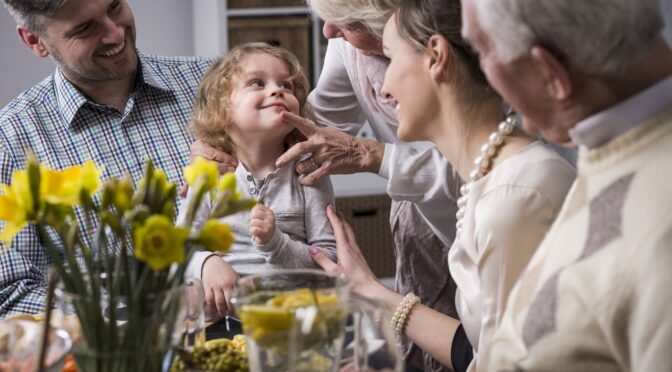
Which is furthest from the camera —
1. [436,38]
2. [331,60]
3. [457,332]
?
[331,60]

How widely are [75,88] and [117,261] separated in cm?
154

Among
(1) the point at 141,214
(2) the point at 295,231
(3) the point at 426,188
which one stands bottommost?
(2) the point at 295,231

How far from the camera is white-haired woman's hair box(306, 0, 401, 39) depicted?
71.4 inches

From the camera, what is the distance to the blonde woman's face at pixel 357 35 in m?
1.95

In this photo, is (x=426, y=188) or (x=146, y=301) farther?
(x=426, y=188)

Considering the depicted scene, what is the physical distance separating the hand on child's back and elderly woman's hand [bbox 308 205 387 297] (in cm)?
11

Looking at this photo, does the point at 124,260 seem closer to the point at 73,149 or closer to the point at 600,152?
the point at 600,152

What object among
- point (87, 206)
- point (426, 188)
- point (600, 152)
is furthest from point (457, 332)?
point (87, 206)

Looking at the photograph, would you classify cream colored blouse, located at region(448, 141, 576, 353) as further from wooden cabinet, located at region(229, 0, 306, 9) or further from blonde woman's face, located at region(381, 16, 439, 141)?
wooden cabinet, located at region(229, 0, 306, 9)

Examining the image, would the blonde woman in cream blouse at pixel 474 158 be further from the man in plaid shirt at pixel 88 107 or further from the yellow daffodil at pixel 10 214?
the man in plaid shirt at pixel 88 107

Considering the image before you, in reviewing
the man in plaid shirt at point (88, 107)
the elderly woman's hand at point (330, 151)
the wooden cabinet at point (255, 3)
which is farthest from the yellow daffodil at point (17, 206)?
the wooden cabinet at point (255, 3)

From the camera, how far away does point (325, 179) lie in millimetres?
2283

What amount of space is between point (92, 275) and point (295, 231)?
1.15 meters

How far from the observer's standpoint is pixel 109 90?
260 centimetres
